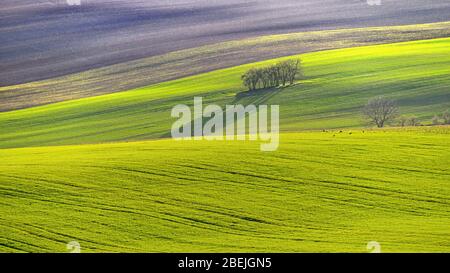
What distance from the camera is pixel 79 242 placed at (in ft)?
52.7

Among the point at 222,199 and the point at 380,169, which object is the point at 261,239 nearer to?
the point at 222,199

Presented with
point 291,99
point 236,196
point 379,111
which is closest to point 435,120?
point 379,111

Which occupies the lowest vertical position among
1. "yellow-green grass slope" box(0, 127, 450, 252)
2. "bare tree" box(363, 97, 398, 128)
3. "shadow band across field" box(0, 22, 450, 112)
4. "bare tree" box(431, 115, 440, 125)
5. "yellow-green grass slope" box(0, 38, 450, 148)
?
"yellow-green grass slope" box(0, 127, 450, 252)

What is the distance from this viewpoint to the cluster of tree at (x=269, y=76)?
1519 inches

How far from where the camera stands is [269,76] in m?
38.6

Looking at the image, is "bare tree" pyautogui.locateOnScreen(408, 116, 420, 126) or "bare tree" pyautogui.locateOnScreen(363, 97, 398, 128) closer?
"bare tree" pyautogui.locateOnScreen(408, 116, 420, 126)

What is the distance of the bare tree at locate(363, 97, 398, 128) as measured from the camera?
3120 cm

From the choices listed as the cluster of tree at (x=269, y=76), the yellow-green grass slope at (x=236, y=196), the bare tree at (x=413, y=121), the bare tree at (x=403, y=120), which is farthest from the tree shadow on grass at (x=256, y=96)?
the yellow-green grass slope at (x=236, y=196)

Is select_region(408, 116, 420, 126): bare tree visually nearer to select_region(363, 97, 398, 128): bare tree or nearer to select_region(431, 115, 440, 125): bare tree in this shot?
select_region(431, 115, 440, 125): bare tree

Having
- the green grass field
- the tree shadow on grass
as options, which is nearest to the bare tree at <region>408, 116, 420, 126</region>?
the green grass field

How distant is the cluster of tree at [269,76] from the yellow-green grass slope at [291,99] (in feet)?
2.05

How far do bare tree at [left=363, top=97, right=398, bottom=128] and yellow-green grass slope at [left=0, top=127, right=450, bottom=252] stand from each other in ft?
20.6

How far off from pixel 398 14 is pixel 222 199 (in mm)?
36333
